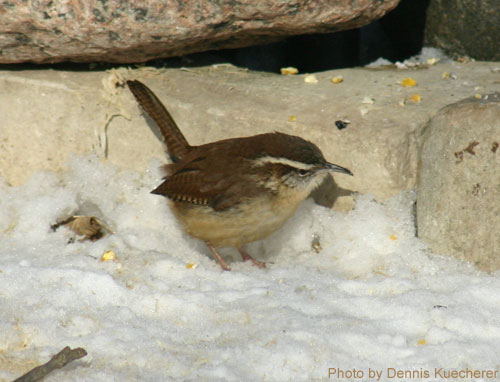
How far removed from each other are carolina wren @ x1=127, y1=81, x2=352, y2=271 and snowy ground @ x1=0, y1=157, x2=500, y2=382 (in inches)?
11.9

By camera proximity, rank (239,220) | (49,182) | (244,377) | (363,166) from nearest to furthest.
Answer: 1. (244,377)
2. (239,220)
3. (363,166)
4. (49,182)

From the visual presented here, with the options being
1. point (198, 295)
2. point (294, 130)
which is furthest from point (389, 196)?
point (198, 295)

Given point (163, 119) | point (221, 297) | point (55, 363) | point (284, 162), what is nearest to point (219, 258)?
point (221, 297)

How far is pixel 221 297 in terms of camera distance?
467cm

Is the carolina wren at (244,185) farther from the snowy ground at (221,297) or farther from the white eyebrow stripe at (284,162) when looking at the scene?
the snowy ground at (221,297)

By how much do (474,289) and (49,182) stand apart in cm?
333

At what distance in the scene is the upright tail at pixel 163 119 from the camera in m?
5.52

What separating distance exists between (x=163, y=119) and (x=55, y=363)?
2347 mm

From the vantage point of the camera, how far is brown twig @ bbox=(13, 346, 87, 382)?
12.1ft

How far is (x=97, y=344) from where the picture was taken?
4121 millimetres

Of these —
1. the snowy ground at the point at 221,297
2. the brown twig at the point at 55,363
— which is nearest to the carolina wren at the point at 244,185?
the snowy ground at the point at 221,297

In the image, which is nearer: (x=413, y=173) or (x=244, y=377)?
(x=244, y=377)

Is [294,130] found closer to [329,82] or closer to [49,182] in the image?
[329,82]

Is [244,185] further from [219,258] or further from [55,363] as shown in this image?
[55,363]
